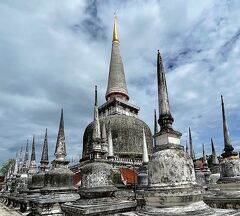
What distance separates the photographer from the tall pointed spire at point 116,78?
41969 millimetres

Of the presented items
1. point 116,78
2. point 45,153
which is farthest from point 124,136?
point 45,153

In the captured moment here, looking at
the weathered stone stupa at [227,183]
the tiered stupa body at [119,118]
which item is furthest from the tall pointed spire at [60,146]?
the tiered stupa body at [119,118]

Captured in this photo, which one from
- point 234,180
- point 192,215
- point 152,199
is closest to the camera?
point 192,215

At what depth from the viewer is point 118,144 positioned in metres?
33.1

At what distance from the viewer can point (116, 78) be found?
4325 centimetres

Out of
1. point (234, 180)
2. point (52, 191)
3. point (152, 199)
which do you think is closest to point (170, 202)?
point (152, 199)

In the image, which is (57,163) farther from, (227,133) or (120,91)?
(120,91)

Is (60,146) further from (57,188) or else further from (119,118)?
(119,118)

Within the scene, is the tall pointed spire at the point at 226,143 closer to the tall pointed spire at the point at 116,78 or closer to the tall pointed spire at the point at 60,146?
the tall pointed spire at the point at 60,146

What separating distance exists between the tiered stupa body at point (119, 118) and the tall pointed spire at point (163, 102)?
23370 mm

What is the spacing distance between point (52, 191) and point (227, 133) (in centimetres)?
765

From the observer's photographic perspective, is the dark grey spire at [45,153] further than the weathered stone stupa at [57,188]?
Yes

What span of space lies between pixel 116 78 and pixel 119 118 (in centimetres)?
1035

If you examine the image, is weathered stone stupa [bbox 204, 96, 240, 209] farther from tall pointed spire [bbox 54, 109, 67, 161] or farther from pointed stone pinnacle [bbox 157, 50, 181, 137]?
tall pointed spire [bbox 54, 109, 67, 161]
